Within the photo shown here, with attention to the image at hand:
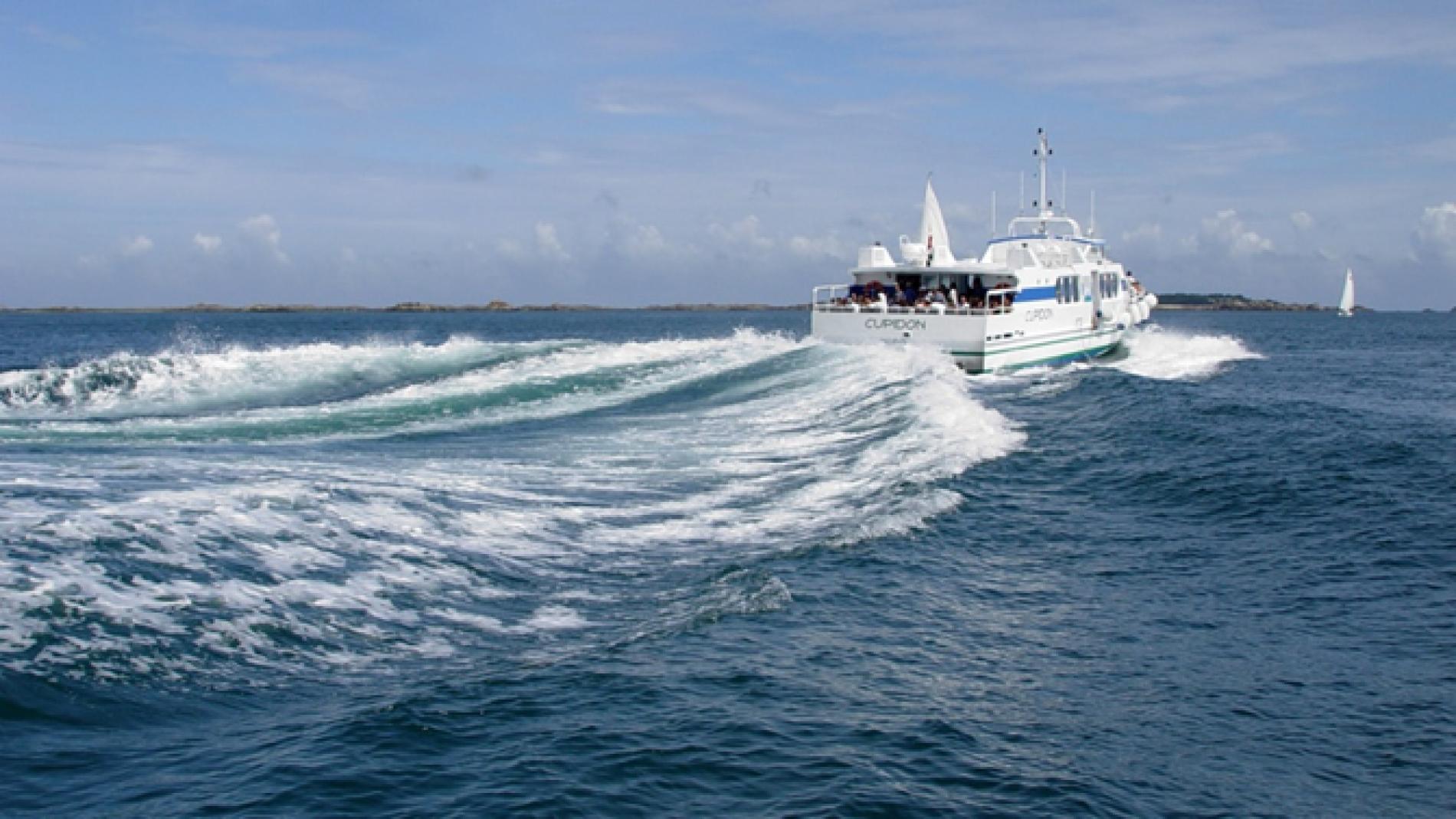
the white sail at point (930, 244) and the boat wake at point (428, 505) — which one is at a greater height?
the white sail at point (930, 244)

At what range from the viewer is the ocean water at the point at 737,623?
23.9 ft

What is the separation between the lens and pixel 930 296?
38.4 meters

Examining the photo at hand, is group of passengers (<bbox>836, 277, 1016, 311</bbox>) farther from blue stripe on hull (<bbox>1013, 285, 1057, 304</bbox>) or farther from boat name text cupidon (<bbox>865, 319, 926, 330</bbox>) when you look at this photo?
boat name text cupidon (<bbox>865, 319, 926, 330</bbox>)

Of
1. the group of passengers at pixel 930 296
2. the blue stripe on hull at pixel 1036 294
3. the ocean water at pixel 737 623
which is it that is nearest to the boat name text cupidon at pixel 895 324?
the group of passengers at pixel 930 296

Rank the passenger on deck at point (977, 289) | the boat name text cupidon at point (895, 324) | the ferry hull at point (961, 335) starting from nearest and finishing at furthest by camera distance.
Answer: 1. the ferry hull at point (961, 335)
2. the boat name text cupidon at point (895, 324)
3. the passenger on deck at point (977, 289)

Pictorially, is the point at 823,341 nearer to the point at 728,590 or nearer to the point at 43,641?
the point at 728,590

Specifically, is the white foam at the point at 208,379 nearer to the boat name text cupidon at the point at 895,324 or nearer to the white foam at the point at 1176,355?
the boat name text cupidon at the point at 895,324

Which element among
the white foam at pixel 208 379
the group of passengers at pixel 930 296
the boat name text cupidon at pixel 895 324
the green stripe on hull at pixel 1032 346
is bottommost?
the white foam at pixel 208 379

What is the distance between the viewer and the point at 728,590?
11672 millimetres

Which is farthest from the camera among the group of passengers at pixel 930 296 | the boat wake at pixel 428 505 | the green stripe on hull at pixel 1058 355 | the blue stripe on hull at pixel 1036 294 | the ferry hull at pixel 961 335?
the blue stripe on hull at pixel 1036 294

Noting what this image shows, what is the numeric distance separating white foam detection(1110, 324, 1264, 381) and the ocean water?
63.5 feet

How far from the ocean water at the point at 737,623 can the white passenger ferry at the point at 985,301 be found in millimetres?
12958

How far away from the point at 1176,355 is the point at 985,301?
16.0 meters

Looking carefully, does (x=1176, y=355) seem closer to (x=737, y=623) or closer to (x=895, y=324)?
(x=895, y=324)
